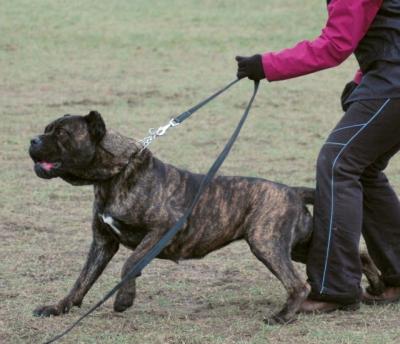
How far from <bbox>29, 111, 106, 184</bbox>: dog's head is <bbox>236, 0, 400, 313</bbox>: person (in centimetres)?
88

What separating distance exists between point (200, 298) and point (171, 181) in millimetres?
851

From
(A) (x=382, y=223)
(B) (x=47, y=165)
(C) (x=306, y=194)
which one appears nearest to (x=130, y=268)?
(B) (x=47, y=165)

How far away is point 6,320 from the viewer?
18.9ft

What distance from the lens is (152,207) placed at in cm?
579

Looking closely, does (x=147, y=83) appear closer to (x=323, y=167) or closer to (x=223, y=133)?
(x=223, y=133)

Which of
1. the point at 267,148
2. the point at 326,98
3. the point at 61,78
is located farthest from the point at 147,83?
the point at 267,148

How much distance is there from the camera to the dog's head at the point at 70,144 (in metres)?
5.69

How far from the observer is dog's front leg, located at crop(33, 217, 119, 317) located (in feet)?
19.6

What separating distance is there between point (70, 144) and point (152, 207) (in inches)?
22.1

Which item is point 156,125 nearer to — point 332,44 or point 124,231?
point 124,231

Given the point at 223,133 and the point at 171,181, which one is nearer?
the point at 171,181

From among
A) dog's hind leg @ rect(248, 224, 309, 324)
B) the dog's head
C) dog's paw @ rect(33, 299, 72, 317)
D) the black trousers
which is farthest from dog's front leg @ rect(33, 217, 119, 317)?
the black trousers

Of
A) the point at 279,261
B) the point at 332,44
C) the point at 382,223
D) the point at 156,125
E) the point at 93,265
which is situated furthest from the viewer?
the point at 156,125

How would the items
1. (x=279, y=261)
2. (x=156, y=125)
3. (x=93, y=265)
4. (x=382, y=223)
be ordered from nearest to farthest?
(x=279, y=261) < (x=93, y=265) < (x=382, y=223) < (x=156, y=125)
